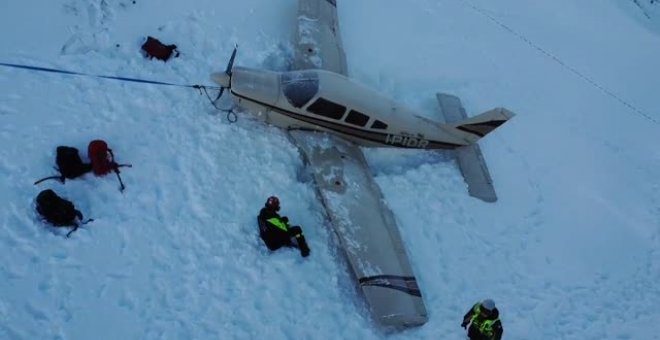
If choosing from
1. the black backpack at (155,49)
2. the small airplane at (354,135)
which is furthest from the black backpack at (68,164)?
the black backpack at (155,49)

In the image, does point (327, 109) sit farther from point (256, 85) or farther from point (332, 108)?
point (256, 85)

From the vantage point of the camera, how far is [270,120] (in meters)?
13.2

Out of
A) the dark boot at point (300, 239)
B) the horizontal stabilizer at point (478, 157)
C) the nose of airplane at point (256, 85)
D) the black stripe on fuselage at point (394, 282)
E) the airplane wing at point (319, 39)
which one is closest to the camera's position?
the black stripe on fuselage at point (394, 282)

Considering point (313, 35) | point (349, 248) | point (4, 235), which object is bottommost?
point (4, 235)

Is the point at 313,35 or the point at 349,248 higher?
the point at 313,35

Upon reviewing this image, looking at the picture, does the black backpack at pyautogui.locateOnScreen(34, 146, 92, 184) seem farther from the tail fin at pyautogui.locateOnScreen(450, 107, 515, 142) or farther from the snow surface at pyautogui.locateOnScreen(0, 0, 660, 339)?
the tail fin at pyautogui.locateOnScreen(450, 107, 515, 142)

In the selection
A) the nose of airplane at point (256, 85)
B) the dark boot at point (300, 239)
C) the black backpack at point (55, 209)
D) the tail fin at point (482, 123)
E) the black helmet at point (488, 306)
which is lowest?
the black backpack at point (55, 209)

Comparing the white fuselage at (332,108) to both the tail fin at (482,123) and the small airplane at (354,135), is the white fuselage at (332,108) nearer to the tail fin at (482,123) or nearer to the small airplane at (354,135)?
the small airplane at (354,135)

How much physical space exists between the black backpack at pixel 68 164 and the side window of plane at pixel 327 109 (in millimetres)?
4865

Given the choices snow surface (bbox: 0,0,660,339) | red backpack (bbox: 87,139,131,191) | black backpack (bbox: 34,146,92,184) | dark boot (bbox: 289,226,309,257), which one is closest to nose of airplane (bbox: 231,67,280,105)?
snow surface (bbox: 0,0,660,339)

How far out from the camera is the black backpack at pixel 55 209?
10.1 m

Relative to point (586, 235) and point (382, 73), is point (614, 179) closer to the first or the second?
point (586, 235)

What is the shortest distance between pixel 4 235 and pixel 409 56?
38.0ft

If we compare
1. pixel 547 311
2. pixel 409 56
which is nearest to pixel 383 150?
pixel 409 56
